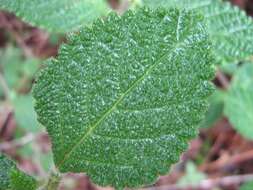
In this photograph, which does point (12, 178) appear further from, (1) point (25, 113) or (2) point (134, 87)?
(1) point (25, 113)

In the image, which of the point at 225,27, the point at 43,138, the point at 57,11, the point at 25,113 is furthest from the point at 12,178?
the point at 43,138

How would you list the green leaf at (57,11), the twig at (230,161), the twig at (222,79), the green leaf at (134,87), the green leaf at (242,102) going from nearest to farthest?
1. the green leaf at (134,87)
2. the green leaf at (57,11)
3. the green leaf at (242,102)
4. the twig at (222,79)
5. the twig at (230,161)

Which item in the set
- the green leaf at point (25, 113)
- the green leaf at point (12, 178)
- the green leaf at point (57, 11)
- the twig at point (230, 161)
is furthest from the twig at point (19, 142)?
the green leaf at point (12, 178)

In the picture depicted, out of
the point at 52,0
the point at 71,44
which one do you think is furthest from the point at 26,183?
the point at 52,0

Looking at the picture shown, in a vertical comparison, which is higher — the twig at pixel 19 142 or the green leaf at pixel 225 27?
the green leaf at pixel 225 27

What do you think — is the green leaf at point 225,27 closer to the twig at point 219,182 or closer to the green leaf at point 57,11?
the green leaf at point 57,11

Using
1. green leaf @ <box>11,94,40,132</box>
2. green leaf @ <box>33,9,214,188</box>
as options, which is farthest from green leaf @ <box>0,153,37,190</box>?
green leaf @ <box>11,94,40,132</box>

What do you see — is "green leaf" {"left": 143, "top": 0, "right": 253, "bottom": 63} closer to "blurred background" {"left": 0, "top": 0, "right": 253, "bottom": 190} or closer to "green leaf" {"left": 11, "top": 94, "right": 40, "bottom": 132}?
"blurred background" {"left": 0, "top": 0, "right": 253, "bottom": 190}
